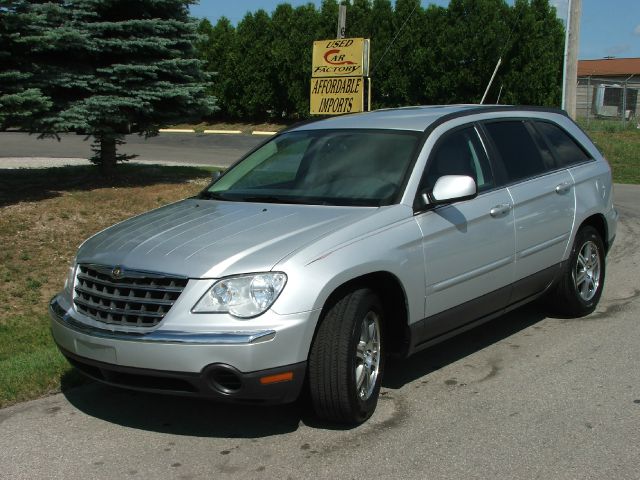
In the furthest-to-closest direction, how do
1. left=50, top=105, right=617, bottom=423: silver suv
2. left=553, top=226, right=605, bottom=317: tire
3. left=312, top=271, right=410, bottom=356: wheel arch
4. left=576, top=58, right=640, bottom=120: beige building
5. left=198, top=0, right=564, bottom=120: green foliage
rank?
1. left=576, top=58, right=640, bottom=120: beige building
2. left=198, top=0, right=564, bottom=120: green foliage
3. left=553, top=226, right=605, bottom=317: tire
4. left=312, top=271, right=410, bottom=356: wheel arch
5. left=50, top=105, right=617, bottom=423: silver suv

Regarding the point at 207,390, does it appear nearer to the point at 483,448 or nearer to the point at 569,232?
the point at 483,448

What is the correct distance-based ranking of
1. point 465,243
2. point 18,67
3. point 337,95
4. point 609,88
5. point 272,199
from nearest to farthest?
point 465,243 → point 272,199 → point 18,67 → point 337,95 → point 609,88

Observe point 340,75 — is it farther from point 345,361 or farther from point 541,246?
point 345,361

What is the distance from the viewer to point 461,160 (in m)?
5.55

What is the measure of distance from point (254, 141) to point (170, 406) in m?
24.0

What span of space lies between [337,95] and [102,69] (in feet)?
18.4

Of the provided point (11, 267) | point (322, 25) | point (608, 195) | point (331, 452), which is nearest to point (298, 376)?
point (331, 452)

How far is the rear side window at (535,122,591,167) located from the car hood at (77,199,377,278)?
2.41 meters

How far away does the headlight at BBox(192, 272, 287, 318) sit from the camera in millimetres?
4102

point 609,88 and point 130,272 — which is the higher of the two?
point 609,88

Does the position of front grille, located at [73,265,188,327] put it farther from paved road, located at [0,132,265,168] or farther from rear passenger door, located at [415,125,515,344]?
paved road, located at [0,132,265,168]

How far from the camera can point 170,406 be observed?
5.02m

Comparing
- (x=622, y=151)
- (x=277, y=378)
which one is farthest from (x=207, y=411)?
(x=622, y=151)

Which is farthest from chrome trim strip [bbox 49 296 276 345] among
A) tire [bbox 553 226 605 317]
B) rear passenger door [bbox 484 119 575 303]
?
tire [bbox 553 226 605 317]
